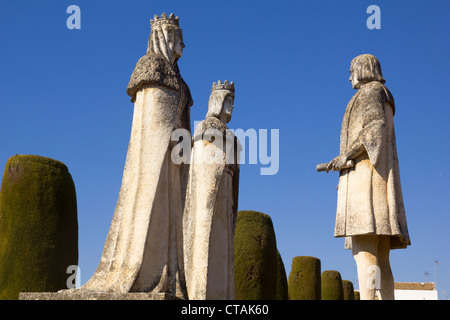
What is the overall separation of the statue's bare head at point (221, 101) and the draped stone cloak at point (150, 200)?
386cm

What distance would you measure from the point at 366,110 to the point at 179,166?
3.66 m

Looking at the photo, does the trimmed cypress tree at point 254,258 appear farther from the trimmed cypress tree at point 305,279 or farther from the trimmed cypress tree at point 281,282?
the trimmed cypress tree at point 305,279

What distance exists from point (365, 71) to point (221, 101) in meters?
2.87

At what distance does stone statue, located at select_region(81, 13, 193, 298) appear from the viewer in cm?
703

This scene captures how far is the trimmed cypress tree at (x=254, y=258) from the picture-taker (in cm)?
1582

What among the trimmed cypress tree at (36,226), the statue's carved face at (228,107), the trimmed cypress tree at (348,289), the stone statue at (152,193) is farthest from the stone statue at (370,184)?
the trimmed cypress tree at (348,289)

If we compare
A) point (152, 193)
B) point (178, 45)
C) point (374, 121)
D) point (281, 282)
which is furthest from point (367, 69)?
point (281, 282)

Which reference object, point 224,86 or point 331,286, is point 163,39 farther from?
point 331,286

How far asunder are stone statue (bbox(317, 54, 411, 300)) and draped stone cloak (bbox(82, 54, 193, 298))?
309cm

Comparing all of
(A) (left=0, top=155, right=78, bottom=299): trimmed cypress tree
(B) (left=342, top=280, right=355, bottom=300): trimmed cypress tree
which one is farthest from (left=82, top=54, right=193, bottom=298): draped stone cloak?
(B) (left=342, top=280, right=355, bottom=300): trimmed cypress tree

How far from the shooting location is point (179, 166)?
774 cm

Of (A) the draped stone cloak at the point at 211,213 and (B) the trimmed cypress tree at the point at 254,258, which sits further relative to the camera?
(B) the trimmed cypress tree at the point at 254,258

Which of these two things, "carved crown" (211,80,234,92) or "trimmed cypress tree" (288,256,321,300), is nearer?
"carved crown" (211,80,234,92)

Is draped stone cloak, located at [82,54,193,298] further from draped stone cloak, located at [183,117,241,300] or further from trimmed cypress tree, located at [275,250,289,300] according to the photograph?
trimmed cypress tree, located at [275,250,289,300]
